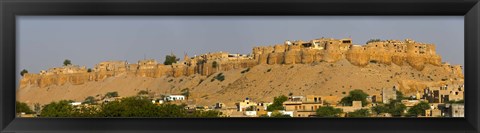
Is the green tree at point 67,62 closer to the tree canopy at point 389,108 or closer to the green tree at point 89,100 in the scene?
the green tree at point 89,100

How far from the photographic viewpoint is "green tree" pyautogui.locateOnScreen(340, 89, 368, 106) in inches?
900

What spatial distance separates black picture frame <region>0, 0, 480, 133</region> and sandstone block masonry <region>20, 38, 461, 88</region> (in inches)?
1012

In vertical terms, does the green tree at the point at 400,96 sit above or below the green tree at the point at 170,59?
below

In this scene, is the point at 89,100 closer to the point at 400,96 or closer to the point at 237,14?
the point at 400,96

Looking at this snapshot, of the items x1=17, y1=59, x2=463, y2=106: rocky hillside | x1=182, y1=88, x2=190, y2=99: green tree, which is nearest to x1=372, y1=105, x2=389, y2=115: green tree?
x1=17, y1=59, x2=463, y2=106: rocky hillside

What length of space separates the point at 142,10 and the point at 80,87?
23.5 meters

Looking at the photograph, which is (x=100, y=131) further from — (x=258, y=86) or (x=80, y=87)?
(x=258, y=86)

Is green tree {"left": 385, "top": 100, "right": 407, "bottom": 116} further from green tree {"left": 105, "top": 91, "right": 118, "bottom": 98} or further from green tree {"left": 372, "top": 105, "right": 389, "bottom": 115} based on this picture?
green tree {"left": 105, "top": 91, "right": 118, "bottom": 98}

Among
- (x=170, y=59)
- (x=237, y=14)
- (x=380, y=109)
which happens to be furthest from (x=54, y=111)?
(x=170, y=59)

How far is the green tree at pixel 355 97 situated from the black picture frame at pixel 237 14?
21524 mm

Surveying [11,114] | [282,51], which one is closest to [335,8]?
[11,114]

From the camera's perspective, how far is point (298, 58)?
28375 mm

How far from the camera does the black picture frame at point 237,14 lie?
786 mm

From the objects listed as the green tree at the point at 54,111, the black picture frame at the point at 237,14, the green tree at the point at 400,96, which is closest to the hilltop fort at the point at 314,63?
the green tree at the point at 400,96
